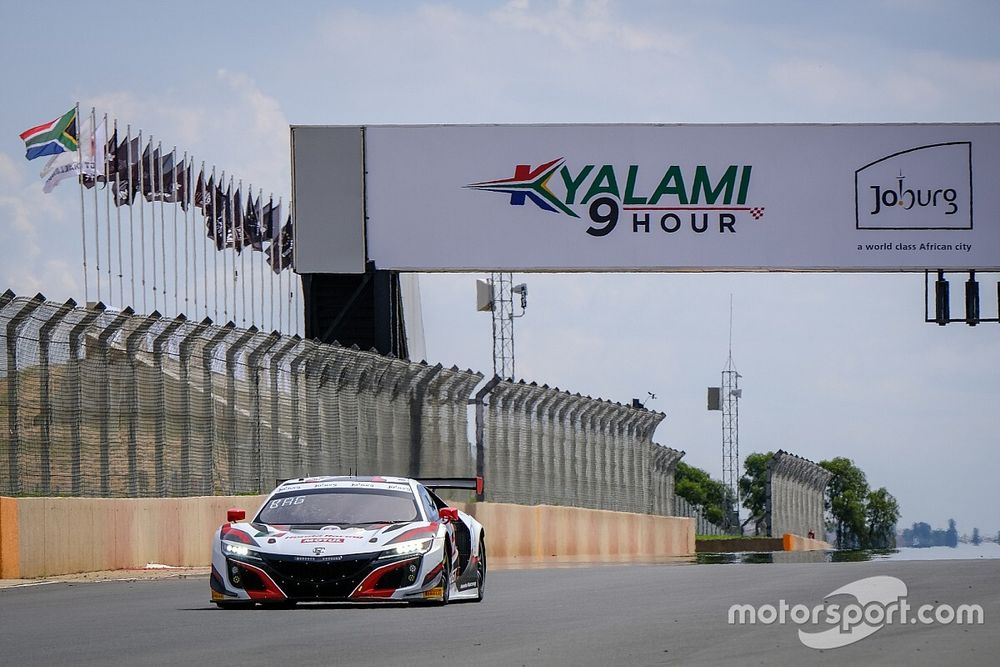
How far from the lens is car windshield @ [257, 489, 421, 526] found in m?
14.4

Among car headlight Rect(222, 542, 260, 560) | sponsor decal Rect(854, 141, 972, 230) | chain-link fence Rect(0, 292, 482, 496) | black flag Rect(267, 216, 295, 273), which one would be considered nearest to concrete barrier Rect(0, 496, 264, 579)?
chain-link fence Rect(0, 292, 482, 496)

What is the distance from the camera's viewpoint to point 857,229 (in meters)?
35.2

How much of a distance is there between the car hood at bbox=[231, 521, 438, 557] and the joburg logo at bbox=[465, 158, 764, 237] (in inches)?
835

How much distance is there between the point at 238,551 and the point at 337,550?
0.70 m

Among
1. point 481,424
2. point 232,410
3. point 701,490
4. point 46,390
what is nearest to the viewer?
point 46,390

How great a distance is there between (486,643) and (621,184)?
81.9 feet

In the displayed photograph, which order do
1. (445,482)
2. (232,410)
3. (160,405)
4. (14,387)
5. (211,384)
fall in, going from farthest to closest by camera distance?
(232,410) < (211,384) < (160,405) < (14,387) < (445,482)

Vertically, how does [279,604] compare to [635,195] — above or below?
below

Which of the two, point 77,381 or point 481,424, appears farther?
point 481,424

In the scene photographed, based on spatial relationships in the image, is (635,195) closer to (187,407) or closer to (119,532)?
(187,407)

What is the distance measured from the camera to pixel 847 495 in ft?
549

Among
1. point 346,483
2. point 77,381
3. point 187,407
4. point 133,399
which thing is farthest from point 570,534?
point 346,483

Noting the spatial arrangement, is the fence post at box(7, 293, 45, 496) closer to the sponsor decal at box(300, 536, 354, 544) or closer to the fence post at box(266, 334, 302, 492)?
the sponsor decal at box(300, 536, 354, 544)

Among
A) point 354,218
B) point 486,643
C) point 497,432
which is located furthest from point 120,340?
point 354,218
